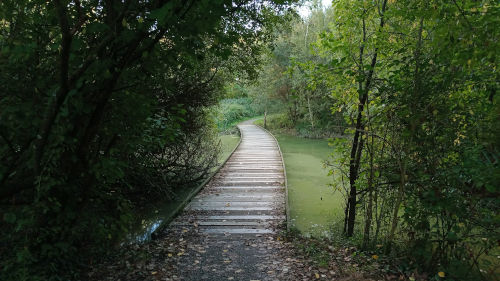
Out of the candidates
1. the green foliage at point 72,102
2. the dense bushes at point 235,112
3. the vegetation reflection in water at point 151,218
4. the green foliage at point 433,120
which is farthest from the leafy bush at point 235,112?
the green foliage at point 72,102

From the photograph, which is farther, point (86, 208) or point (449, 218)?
point (449, 218)

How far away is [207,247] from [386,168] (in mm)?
3113

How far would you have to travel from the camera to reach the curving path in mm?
4359

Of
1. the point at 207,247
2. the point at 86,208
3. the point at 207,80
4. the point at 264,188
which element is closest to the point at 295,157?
the point at 264,188

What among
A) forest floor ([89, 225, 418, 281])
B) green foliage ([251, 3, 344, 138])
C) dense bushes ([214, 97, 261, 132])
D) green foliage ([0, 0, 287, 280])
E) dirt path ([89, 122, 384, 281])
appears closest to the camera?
green foliage ([0, 0, 287, 280])

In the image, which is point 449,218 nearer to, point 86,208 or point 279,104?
point 86,208

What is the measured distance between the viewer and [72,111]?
2.53m

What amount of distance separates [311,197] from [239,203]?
7.64 feet

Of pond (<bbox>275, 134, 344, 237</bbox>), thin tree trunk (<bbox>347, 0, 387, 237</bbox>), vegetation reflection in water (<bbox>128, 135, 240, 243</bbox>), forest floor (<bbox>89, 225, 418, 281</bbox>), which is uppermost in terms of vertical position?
thin tree trunk (<bbox>347, 0, 387, 237</bbox>)

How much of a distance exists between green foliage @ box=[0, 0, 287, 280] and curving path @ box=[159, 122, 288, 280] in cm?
159

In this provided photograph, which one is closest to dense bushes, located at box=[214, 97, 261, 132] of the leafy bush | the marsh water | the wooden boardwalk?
the leafy bush

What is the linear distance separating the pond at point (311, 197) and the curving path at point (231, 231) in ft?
1.40

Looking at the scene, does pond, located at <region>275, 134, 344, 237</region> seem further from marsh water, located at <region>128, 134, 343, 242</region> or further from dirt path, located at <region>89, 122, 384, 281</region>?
dirt path, located at <region>89, 122, 384, 281</region>

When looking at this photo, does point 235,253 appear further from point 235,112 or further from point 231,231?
point 235,112
